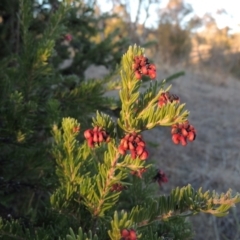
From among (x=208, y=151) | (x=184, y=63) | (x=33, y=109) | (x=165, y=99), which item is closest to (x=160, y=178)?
(x=33, y=109)

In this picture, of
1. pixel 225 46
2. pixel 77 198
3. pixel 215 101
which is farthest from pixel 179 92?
pixel 77 198

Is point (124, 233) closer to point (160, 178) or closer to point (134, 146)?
point (134, 146)

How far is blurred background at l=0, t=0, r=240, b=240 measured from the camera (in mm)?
3203

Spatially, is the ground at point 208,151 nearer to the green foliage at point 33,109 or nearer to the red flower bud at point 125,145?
the green foliage at point 33,109

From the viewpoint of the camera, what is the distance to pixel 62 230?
1.34 meters

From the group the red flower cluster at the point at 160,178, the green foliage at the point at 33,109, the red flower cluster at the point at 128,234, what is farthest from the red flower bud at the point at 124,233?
the red flower cluster at the point at 160,178

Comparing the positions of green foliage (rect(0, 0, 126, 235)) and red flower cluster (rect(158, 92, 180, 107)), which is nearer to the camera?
red flower cluster (rect(158, 92, 180, 107))

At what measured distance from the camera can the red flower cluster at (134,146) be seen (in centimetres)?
110

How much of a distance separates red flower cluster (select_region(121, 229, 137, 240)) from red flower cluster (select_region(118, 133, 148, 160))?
0.17m

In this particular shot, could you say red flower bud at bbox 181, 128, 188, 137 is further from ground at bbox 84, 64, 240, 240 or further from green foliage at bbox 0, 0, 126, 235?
ground at bbox 84, 64, 240, 240

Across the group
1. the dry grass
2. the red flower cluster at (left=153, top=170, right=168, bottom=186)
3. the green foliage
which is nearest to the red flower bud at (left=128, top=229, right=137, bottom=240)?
the green foliage

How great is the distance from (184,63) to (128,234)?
1557cm

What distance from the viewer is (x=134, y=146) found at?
110 centimetres

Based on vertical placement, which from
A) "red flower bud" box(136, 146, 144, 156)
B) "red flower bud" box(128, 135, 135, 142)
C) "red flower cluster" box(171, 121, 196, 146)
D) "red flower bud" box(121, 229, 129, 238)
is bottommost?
"red flower bud" box(121, 229, 129, 238)
